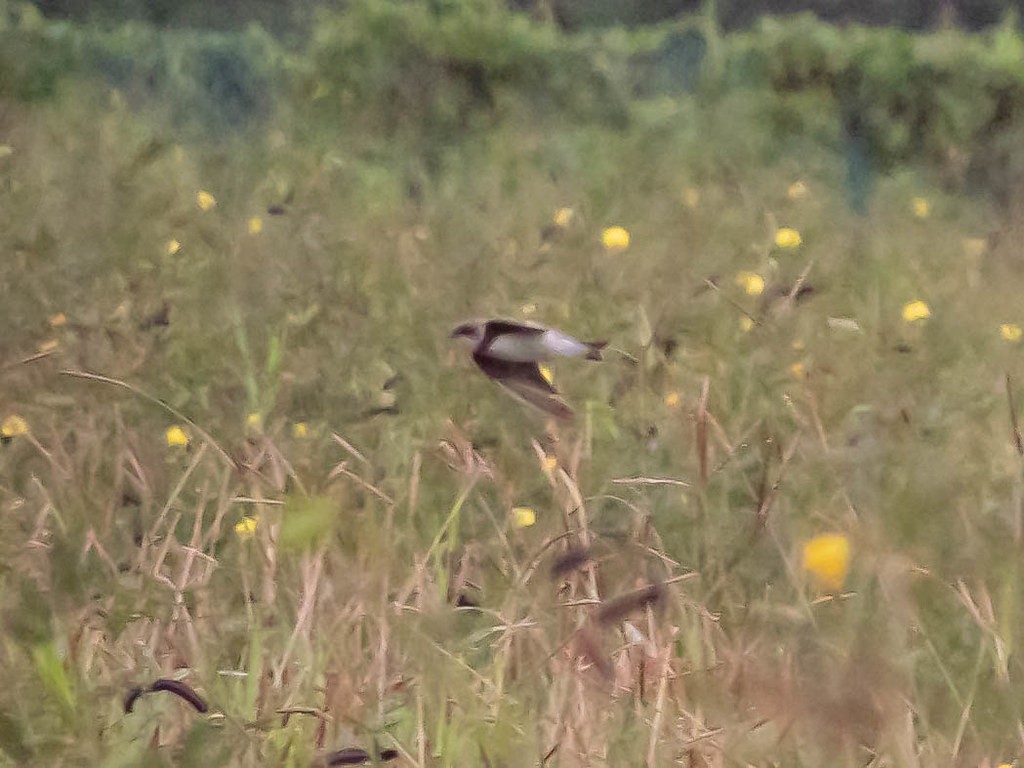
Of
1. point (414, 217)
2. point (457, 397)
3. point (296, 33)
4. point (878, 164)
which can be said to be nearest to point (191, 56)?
point (296, 33)

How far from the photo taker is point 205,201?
2484 millimetres

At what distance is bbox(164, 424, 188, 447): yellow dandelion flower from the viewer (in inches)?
60.2

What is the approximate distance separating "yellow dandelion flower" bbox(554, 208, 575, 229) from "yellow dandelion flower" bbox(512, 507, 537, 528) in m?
1.35

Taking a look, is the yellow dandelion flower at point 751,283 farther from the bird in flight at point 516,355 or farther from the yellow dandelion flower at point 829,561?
the bird in flight at point 516,355

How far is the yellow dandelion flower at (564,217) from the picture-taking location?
2676mm

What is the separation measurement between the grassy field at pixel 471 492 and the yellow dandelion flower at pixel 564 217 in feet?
0.34

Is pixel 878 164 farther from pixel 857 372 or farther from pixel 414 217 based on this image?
Result: pixel 857 372

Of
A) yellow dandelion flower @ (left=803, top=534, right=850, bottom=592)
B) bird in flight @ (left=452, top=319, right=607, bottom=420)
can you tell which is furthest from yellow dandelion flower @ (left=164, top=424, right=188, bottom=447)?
yellow dandelion flower @ (left=803, top=534, right=850, bottom=592)

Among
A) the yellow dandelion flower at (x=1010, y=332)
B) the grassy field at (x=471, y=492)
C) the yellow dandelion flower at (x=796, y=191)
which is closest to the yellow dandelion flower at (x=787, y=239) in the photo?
the grassy field at (x=471, y=492)

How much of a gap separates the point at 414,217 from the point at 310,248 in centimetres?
85

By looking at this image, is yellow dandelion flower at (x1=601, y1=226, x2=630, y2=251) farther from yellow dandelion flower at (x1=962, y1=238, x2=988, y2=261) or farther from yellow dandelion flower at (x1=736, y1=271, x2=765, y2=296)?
yellow dandelion flower at (x1=962, y1=238, x2=988, y2=261)

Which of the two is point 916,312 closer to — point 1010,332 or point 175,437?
point 1010,332

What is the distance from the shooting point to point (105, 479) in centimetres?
146

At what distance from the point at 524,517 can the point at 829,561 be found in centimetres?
42
